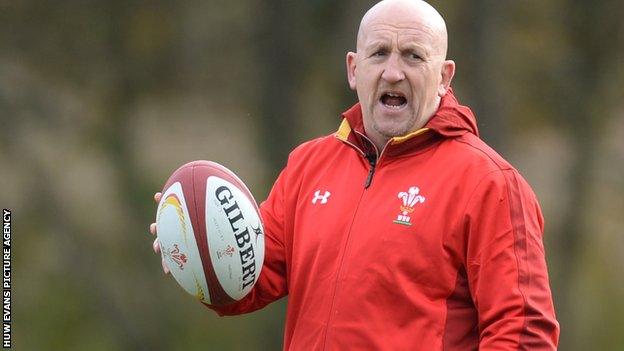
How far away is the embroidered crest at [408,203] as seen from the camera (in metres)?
4.05

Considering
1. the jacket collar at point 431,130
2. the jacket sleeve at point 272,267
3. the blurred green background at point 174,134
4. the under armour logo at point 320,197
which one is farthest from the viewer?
the blurred green background at point 174,134

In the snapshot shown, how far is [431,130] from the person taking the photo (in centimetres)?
416

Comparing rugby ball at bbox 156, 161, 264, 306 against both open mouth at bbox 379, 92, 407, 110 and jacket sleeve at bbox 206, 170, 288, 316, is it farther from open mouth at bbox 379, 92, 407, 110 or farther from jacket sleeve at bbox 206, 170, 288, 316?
open mouth at bbox 379, 92, 407, 110

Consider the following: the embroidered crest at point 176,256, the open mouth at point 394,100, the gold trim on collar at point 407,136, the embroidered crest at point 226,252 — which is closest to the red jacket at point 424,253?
the gold trim on collar at point 407,136

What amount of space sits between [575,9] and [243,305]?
24.3 feet

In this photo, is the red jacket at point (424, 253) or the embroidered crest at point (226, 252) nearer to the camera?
the red jacket at point (424, 253)

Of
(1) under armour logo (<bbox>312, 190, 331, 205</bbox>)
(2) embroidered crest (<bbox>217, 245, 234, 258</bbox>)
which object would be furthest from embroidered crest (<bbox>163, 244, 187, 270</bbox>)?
(1) under armour logo (<bbox>312, 190, 331, 205</bbox>)

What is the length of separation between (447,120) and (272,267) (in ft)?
2.62

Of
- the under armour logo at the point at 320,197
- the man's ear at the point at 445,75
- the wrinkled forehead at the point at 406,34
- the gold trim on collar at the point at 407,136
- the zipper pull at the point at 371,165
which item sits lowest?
the under armour logo at the point at 320,197

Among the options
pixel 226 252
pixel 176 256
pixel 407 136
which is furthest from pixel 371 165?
pixel 176 256

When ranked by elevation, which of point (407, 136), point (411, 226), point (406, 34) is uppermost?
point (406, 34)

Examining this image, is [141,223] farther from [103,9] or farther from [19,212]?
[103,9]

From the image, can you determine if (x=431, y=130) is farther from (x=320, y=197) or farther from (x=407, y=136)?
(x=320, y=197)

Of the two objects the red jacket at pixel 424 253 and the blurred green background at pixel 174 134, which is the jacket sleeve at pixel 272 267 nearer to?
the red jacket at pixel 424 253
